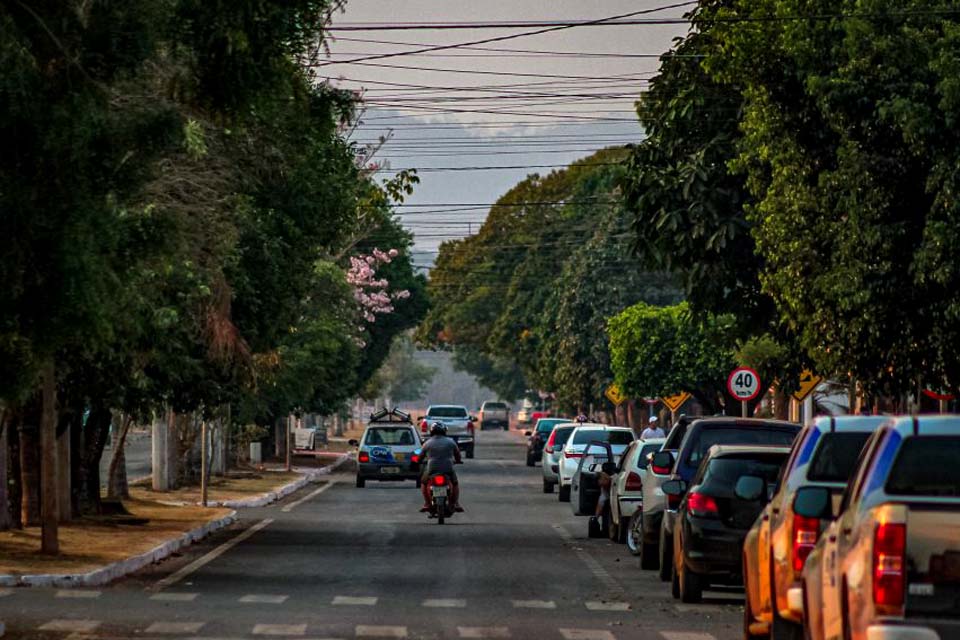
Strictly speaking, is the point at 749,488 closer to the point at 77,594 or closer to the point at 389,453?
the point at 77,594

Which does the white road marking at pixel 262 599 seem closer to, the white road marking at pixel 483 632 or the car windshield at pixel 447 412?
the white road marking at pixel 483 632

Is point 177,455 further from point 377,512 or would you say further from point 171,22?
point 171,22

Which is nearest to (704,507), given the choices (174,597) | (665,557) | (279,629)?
(665,557)

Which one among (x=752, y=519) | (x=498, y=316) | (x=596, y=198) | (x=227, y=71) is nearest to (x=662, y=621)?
(x=752, y=519)

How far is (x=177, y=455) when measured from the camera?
49.4 meters

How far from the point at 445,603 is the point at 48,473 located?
6733 millimetres

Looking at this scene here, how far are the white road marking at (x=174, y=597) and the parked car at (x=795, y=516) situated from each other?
22.3 feet

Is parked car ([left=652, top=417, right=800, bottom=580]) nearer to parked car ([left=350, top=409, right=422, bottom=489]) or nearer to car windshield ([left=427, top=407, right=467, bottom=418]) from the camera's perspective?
parked car ([left=350, top=409, right=422, bottom=489])

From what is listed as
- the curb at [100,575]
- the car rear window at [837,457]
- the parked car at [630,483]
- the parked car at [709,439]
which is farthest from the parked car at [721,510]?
the parked car at [630,483]

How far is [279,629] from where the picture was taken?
1750 centimetres

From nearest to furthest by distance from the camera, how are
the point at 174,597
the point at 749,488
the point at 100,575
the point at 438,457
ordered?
1. the point at 749,488
2. the point at 174,597
3. the point at 100,575
4. the point at 438,457

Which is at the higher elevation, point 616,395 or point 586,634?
point 616,395

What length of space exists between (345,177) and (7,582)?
15089 mm

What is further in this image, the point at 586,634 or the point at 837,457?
the point at 586,634
